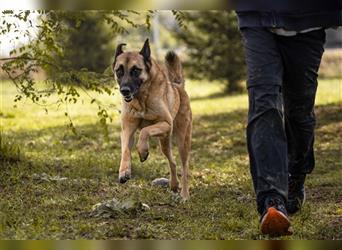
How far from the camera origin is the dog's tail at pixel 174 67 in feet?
22.7

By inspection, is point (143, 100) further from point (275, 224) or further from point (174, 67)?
point (275, 224)

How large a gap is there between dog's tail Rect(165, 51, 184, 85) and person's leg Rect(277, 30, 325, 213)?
1.84 m

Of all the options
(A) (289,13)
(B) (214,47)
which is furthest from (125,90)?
(B) (214,47)

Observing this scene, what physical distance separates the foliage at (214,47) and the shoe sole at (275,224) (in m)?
14.9

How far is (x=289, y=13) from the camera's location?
15.2ft

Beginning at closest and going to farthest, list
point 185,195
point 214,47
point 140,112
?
point 140,112, point 185,195, point 214,47

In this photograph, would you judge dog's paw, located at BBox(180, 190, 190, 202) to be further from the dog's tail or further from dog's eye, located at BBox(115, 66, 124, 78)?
dog's eye, located at BBox(115, 66, 124, 78)

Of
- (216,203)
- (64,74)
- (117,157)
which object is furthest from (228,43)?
(216,203)

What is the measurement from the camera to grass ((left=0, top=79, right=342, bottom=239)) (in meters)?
4.84

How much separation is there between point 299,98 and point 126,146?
5.23 ft

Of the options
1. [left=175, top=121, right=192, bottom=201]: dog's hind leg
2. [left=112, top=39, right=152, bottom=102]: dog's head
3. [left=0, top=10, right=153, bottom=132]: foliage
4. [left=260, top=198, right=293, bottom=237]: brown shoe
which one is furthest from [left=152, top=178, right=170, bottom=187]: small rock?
[left=260, top=198, right=293, bottom=237]: brown shoe

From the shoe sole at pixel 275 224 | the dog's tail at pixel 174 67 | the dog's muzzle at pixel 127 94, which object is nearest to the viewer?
the shoe sole at pixel 275 224

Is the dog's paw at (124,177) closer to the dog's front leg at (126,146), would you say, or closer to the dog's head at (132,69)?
the dog's front leg at (126,146)

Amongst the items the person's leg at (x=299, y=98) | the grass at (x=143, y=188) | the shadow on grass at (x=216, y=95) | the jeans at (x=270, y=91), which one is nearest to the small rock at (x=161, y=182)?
the grass at (x=143, y=188)
